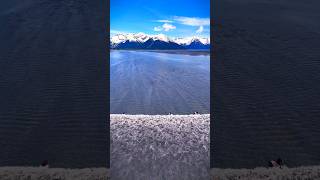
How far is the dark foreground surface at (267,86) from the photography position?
327cm

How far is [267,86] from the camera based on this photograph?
12.4ft

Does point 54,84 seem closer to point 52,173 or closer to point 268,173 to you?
point 52,173

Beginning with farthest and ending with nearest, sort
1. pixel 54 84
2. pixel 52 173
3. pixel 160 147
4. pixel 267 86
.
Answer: pixel 160 147
pixel 267 86
pixel 54 84
pixel 52 173

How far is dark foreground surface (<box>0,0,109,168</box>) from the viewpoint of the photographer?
3.29 meters

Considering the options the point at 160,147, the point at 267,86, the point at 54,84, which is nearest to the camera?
the point at 54,84

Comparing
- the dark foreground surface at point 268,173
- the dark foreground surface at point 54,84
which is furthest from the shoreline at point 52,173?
the dark foreground surface at point 268,173

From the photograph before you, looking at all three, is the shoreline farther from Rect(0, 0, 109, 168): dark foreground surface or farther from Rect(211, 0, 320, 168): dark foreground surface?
Rect(211, 0, 320, 168): dark foreground surface

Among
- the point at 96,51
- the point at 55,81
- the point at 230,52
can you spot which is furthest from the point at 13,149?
the point at 230,52

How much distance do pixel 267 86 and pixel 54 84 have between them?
2.54 m

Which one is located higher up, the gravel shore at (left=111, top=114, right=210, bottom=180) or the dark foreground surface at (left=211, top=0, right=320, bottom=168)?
the dark foreground surface at (left=211, top=0, right=320, bottom=168)

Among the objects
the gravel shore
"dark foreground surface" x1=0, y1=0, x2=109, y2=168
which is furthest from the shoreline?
the gravel shore

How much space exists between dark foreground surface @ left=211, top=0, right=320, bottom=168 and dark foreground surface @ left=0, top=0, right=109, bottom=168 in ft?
4.15

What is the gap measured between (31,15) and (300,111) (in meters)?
3.62

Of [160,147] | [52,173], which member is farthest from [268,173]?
[52,173]
